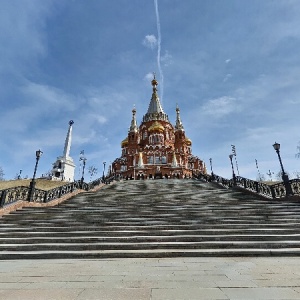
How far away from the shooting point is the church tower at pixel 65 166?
2249 inches

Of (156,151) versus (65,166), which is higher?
(156,151)

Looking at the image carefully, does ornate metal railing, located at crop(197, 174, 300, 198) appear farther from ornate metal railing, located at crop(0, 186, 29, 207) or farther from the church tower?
the church tower

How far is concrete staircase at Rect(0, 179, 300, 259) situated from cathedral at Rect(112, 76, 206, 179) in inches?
1481

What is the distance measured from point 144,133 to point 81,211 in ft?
164

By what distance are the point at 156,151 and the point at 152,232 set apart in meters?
44.9

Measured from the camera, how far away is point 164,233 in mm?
7453

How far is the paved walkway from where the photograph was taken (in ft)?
10.4

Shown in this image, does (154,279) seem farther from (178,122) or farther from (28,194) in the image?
(178,122)

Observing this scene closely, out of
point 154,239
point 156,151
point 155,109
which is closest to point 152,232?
point 154,239

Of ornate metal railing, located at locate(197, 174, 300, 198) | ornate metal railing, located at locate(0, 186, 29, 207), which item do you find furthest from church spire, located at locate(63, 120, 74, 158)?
ornate metal railing, located at locate(197, 174, 300, 198)

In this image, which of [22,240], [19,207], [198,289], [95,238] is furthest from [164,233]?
[19,207]

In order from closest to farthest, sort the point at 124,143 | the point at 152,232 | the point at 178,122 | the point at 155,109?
the point at 152,232 < the point at 178,122 < the point at 155,109 < the point at 124,143

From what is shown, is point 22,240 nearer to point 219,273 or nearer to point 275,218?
point 219,273

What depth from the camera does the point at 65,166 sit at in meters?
57.7
